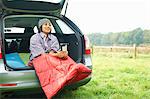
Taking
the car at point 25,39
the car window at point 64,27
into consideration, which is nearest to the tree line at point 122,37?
the car at point 25,39

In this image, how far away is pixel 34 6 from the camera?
189 inches

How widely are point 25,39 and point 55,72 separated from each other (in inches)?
68.4

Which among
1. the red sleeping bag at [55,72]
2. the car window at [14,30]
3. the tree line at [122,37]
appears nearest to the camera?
the red sleeping bag at [55,72]

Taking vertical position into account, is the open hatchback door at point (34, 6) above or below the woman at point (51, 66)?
above

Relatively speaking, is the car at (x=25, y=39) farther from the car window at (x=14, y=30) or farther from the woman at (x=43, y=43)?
the woman at (x=43, y=43)

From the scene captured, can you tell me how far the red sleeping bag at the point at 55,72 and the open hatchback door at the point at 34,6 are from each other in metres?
0.78

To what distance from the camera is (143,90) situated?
5.54 metres

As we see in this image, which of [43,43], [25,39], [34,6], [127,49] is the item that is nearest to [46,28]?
[43,43]

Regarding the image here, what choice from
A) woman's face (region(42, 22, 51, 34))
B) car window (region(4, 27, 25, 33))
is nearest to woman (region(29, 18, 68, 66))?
woman's face (region(42, 22, 51, 34))

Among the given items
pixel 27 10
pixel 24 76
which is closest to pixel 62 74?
pixel 24 76

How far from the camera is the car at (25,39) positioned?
4168 mm

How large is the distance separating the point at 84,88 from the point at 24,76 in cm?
174

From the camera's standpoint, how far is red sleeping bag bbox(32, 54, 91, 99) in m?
3.95

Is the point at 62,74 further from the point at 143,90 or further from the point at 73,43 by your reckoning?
the point at 143,90
